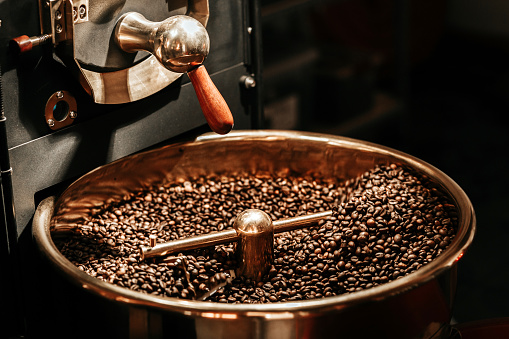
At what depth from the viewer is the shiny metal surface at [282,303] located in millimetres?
840

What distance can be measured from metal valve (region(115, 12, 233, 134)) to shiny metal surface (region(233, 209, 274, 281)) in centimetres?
14

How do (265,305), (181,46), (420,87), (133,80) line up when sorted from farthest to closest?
(420,87)
(133,80)
(181,46)
(265,305)

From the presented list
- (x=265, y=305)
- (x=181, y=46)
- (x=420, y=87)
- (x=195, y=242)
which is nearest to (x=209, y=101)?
(x=181, y=46)

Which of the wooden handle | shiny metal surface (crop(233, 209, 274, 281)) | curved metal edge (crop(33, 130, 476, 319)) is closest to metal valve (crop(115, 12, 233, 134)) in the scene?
the wooden handle

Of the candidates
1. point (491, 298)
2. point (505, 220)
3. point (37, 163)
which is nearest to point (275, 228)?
point (37, 163)

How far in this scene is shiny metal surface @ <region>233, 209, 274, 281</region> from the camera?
1049 mm

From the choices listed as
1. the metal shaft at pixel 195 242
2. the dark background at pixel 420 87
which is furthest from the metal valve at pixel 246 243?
the dark background at pixel 420 87

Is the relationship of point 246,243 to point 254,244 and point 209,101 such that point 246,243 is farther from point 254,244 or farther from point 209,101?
point 209,101

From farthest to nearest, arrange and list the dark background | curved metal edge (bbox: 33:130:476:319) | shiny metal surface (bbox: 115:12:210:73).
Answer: the dark background, shiny metal surface (bbox: 115:12:210:73), curved metal edge (bbox: 33:130:476:319)

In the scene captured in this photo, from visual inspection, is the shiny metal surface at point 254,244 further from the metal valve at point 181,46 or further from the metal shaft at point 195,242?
the metal valve at point 181,46

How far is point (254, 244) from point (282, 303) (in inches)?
8.5

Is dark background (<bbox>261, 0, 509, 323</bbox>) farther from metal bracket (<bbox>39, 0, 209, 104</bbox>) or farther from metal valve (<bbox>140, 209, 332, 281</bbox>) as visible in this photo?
metal valve (<bbox>140, 209, 332, 281</bbox>)

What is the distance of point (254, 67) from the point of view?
137 cm

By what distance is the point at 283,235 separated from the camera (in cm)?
118
